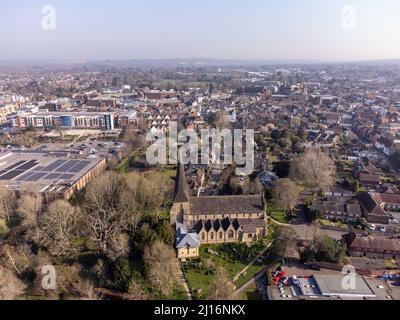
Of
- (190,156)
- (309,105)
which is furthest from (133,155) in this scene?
(309,105)

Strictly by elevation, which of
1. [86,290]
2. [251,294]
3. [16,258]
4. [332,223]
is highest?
[16,258]

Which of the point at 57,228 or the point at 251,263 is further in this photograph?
the point at 57,228

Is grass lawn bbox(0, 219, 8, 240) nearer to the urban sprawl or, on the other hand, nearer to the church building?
the urban sprawl

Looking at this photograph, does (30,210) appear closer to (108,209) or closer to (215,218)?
(108,209)

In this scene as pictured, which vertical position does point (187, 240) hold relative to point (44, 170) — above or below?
below

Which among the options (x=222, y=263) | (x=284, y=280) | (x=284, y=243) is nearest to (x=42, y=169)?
(x=222, y=263)

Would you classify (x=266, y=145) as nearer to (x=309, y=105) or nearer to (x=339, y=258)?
(x=339, y=258)
